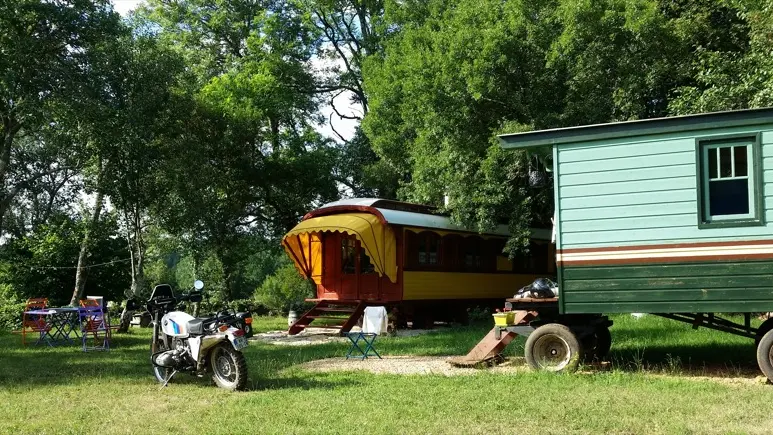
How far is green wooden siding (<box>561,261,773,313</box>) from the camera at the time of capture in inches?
320

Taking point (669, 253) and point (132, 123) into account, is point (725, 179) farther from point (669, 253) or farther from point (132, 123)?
point (132, 123)

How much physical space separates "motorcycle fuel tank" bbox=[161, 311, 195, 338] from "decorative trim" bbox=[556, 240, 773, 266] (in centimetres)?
467

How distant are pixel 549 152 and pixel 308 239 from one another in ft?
28.5

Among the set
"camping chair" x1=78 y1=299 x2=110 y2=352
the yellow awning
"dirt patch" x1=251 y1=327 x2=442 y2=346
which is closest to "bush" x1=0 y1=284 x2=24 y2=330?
"camping chair" x1=78 y1=299 x2=110 y2=352

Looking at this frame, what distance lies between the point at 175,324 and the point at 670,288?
5.96 meters

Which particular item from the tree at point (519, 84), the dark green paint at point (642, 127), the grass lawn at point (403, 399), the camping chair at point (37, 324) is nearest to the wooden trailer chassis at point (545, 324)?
the grass lawn at point (403, 399)

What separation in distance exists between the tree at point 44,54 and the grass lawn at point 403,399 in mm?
7273

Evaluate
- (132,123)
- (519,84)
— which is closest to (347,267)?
(519,84)

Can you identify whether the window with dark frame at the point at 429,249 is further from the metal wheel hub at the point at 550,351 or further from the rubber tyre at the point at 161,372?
the rubber tyre at the point at 161,372

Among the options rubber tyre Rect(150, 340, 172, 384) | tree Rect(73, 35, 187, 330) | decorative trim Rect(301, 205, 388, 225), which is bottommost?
rubber tyre Rect(150, 340, 172, 384)

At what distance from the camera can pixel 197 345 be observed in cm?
841

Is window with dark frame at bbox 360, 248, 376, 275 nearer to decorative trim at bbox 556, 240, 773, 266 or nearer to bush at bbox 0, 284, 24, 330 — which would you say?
decorative trim at bbox 556, 240, 773, 266

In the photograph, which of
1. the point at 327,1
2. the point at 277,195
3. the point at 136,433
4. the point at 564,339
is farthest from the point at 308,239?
the point at 327,1

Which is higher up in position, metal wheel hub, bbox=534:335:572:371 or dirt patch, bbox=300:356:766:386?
metal wheel hub, bbox=534:335:572:371
